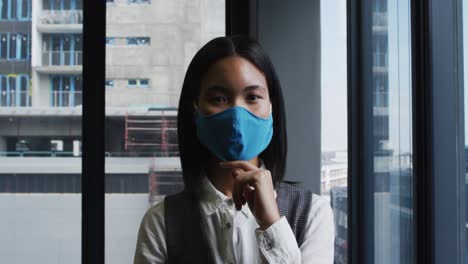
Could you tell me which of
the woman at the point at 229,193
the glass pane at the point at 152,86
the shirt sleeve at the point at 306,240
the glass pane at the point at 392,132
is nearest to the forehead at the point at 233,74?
the woman at the point at 229,193

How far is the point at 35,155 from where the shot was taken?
220 centimetres

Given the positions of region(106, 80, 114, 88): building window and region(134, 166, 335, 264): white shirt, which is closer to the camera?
region(134, 166, 335, 264): white shirt

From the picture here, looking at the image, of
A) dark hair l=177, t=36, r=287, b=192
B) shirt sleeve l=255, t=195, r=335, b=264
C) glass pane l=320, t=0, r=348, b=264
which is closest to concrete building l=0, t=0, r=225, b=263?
glass pane l=320, t=0, r=348, b=264

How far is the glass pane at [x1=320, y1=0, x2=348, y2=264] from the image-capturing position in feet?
6.12

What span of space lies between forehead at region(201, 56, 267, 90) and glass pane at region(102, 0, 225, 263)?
139 centimetres

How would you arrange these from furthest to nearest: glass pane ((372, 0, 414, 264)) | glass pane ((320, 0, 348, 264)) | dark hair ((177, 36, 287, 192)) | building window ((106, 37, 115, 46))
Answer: building window ((106, 37, 115, 46)), glass pane ((320, 0, 348, 264)), glass pane ((372, 0, 414, 264)), dark hair ((177, 36, 287, 192))

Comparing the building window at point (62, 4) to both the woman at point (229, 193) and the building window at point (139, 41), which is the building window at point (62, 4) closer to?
the building window at point (139, 41)

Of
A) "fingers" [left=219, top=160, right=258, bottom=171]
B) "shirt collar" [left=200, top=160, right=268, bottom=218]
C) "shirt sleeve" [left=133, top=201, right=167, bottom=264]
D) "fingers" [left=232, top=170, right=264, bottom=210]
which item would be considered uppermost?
"fingers" [left=219, top=160, right=258, bottom=171]

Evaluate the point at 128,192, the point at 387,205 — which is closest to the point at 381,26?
the point at 387,205

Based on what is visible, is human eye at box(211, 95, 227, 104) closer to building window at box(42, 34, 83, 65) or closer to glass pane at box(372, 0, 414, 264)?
glass pane at box(372, 0, 414, 264)

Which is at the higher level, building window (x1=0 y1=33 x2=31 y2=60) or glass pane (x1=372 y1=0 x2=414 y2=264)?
building window (x1=0 y1=33 x2=31 y2=60)

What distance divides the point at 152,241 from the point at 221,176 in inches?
6.7

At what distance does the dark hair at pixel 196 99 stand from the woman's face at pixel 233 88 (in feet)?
0.05

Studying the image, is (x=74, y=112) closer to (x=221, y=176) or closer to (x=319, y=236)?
(x=221, y=176)
